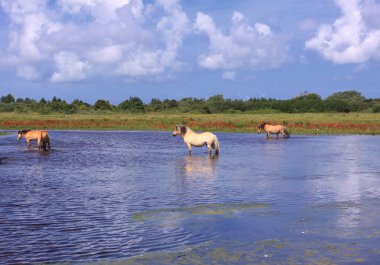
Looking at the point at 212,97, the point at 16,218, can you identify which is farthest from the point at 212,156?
the point at 212,97

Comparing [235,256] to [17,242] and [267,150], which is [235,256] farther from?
[267,150]

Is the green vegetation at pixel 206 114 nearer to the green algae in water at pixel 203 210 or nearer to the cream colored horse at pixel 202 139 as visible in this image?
the cream colored horse at pixel 202 139

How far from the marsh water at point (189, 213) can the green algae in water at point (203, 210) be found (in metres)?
0.02

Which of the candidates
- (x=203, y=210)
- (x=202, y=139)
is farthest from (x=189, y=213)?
(x=202, y=139)

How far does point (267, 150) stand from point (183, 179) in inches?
447

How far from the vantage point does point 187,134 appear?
22094mm

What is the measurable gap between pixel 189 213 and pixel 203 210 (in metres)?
0.38

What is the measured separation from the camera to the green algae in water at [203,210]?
9336 millimetres

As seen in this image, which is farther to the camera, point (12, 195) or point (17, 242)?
point (12, 195)

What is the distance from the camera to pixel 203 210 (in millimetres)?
9805

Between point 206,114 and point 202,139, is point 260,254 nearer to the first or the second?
point 202,139

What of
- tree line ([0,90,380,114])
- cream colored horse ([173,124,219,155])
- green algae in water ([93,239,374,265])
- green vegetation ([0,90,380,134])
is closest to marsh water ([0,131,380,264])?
green algae in water ([93,239,374,265])

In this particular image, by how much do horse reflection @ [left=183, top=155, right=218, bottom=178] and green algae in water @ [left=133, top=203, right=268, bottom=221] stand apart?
4463 millimetres

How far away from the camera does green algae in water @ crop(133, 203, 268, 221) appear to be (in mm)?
9336
